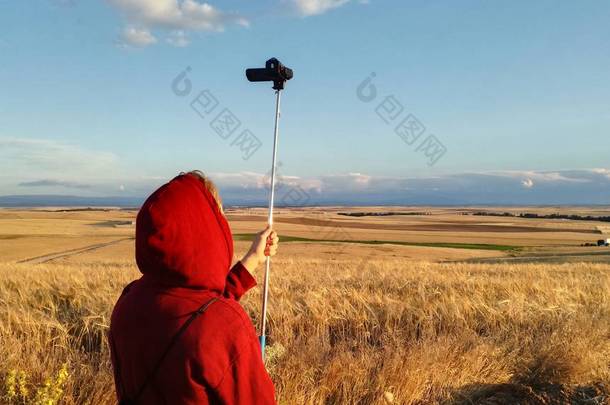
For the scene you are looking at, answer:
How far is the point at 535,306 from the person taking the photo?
7.02 metres

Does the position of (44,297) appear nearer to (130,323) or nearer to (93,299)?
(93,299)

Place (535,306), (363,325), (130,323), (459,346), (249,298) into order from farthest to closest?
(249,298)
(535,306)
(363,325)
(459,346)
(130,323)


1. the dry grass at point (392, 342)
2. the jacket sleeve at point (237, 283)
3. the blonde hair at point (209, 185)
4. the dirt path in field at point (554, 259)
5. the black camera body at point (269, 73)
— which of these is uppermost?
the black camera body at point (269, 73)

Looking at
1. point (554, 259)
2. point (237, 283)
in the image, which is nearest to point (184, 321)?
point (237, 283)

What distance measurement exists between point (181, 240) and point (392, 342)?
14.5 feet

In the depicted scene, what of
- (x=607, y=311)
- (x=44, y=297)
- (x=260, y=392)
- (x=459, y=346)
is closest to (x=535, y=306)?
(x=607, y=311)

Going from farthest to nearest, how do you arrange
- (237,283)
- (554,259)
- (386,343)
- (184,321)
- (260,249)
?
(554,259)
(386,343)
(260,249)
(237,283)
(184,321)

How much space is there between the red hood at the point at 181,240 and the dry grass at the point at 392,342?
7.29ft

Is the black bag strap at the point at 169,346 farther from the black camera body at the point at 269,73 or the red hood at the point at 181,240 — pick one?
the black camera body at the point at 269,73

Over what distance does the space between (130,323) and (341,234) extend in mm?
70984

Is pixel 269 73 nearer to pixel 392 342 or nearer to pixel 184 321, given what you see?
pixel 184 321

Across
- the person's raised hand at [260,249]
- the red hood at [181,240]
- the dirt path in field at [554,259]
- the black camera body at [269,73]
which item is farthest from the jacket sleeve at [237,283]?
the dirt path in field at [554,259]

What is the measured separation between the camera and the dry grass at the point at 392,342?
4.12 meters

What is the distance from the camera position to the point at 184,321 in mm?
1851
